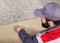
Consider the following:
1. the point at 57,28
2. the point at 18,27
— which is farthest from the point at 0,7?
the point at 57,28

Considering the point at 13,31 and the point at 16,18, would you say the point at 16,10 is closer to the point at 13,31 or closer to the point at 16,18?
the point at 16,18

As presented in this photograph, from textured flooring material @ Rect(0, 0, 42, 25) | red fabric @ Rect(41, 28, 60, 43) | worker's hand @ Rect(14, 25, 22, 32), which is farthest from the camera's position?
textured flooring material @ Rect(0, 0, 42, 25)

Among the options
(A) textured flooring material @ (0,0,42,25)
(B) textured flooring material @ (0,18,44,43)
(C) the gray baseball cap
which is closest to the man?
(C) the gray baseball cap

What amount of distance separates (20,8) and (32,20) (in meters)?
0.17

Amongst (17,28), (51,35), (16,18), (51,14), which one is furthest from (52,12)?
(16,18)

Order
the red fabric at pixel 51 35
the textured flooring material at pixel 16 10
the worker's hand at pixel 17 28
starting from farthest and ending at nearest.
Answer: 1. the textured flooring material at pixel 16 10
2. the worker's hand at pixel 17 28
3. the red fabric at pixel 51 35

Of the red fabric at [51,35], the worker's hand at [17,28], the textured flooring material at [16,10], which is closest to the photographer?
the red fabric at [51,35]

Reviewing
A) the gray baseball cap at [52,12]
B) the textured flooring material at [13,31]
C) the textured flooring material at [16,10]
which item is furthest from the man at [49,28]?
the textured flooring material at [16,10]

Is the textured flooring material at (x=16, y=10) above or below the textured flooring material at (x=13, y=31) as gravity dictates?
above

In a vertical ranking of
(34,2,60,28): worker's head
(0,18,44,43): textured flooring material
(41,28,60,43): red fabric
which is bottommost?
(0,18,44,43): textured flooring material

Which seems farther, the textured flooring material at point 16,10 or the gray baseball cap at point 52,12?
the textured flooring material at point 16,10

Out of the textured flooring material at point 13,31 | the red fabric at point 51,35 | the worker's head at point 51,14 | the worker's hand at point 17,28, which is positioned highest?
the worker's head at point 51,14

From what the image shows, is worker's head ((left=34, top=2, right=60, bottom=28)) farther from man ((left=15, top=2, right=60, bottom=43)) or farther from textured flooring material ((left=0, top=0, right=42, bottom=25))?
textured flooring material ((left=0, top=0, right=42, bottom=25))

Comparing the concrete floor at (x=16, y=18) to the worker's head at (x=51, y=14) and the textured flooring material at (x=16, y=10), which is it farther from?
the worker's head at (x=51, y=14)
